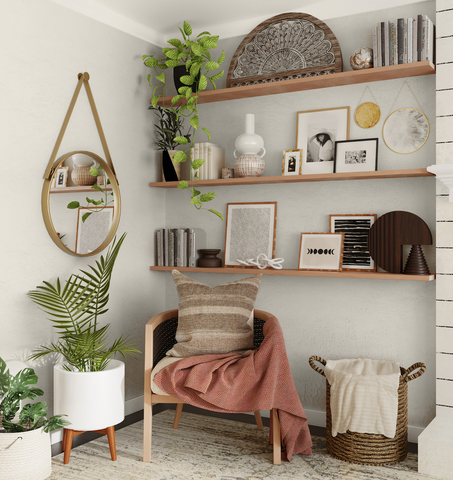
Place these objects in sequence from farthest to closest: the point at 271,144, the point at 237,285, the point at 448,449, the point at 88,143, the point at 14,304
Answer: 1. the point at 271,144
2. the point at 88,143
3. the point at 237,285
4. the point at 14,304
5. the point at 448,449

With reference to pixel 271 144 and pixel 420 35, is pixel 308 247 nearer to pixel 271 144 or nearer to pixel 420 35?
pixel 271 144

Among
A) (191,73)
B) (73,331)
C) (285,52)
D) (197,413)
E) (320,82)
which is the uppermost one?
(285,52)

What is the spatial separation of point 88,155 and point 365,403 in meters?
2.03

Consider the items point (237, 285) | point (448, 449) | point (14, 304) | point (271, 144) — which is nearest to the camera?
point (448, 449)

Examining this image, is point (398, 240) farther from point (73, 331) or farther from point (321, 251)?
point (73, 331)

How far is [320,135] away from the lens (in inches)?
124

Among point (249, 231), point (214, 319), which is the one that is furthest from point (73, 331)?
point (249, 231)

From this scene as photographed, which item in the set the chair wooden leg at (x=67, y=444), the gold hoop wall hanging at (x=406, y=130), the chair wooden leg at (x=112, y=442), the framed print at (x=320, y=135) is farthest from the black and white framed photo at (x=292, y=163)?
the chair wooden leg at (x=67, y=444)

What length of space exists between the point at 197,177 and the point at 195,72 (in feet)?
2.13

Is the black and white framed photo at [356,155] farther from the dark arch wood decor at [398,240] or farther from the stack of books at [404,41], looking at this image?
the stack of books at [404,41]

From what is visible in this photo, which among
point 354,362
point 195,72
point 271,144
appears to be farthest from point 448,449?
point 195,72

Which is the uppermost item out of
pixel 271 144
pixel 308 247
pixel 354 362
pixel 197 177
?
pixel 271 144

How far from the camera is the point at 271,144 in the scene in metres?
3.34

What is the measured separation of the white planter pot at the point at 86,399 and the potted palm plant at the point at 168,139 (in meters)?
1.46
